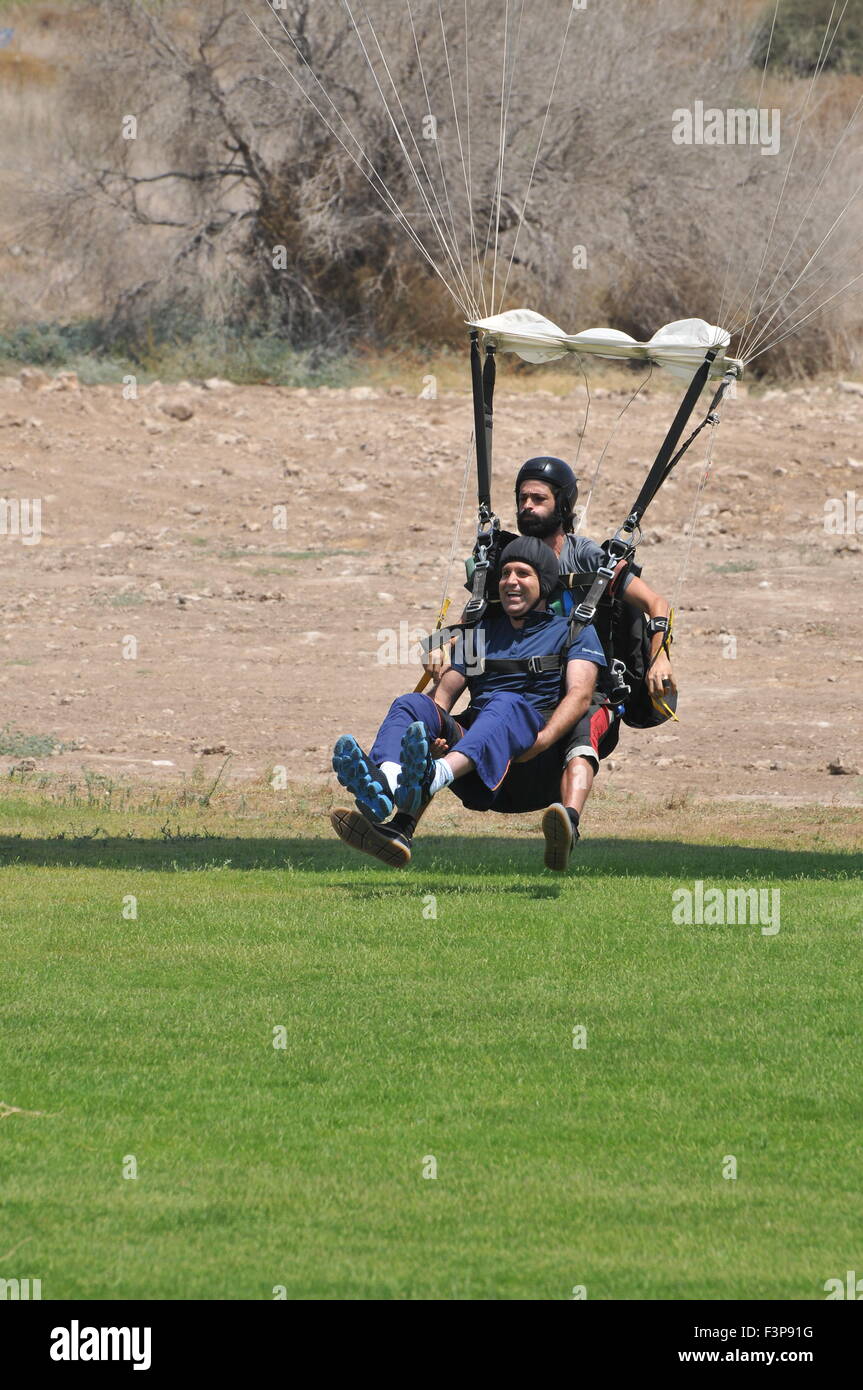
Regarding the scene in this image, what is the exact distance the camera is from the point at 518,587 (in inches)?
321

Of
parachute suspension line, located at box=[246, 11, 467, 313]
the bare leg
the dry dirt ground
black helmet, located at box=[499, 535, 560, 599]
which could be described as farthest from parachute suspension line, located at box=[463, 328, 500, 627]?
the dry dirt ground

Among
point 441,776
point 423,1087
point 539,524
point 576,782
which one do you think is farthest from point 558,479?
point 423,1087

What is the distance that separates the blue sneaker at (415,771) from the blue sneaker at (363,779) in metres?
0.06

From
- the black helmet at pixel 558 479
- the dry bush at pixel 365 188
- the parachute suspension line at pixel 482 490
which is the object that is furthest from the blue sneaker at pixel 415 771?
the dry bush at pixel 365 188

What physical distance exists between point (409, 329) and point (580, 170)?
346cm

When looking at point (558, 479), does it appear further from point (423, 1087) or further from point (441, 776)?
point (423, 1087)

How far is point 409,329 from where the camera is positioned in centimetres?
2650

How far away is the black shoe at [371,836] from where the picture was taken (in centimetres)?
757

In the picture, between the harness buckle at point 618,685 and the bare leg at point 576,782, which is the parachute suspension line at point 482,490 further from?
the bare leg at point 576,782

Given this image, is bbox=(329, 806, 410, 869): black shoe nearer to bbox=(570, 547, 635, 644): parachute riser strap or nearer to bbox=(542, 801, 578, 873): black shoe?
bbox=(542, 801, 578, 873): black shoe

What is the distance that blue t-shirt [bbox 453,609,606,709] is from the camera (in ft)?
27.0

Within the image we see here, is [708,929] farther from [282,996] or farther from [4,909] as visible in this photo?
[4,909]

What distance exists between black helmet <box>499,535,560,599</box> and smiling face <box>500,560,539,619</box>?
0.07 feet

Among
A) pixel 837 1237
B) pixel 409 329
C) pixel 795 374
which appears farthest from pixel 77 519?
pixel 837 1237
